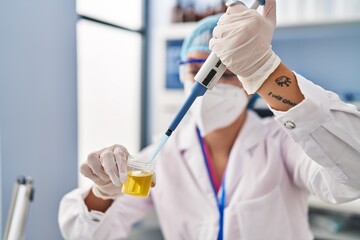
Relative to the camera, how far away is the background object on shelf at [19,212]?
A: 0.88 m

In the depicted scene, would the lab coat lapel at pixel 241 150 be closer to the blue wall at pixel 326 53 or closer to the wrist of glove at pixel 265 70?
the wrist of glove at pixel 265 70

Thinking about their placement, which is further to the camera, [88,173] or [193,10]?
[193,10]

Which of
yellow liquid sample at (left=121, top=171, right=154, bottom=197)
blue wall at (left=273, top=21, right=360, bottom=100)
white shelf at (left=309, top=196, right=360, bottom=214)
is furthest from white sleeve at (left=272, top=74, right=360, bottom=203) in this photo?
blue wall at (left=273, top=21, right=360, bottom=100)

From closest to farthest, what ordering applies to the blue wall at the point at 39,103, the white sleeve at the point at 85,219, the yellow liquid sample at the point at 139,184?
the yellow liquid sample at the point at 139,184
the white sleeve at the point at 85,219
the blue wall at the point at 39,103

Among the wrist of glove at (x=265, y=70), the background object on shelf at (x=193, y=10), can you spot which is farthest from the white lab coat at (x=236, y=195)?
the background object on shelf at (x=193, y=10)

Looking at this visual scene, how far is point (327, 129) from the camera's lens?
2.28 feet

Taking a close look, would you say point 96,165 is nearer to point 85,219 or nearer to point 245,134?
point 85,219

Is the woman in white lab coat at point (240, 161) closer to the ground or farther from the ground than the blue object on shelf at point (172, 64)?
closer to the ground

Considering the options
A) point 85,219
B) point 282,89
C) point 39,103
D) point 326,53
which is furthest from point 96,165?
point 326,53

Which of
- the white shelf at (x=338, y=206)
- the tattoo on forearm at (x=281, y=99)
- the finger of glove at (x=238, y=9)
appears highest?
the finger of glove at (x=238, y=9)

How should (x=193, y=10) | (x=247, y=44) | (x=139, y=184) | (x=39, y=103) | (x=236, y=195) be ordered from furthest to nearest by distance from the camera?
(x=193, y=10) < (x=39, y=103) < (x=236, y=195) < (x=139, y=184) < (x=247, y=44)

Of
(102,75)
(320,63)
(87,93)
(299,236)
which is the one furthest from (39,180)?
(320,63)

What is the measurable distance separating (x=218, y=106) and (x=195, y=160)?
0.69 feet

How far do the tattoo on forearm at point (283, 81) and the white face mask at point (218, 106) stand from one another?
1.28 feet
